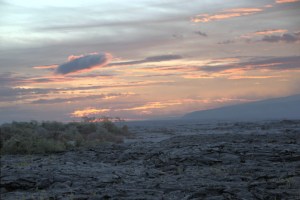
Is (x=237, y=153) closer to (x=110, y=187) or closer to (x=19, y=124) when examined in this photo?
(x=110, y=187)

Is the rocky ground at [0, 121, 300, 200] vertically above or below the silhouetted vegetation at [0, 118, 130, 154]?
below

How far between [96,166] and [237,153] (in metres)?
7.49

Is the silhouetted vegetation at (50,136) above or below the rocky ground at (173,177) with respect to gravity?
above

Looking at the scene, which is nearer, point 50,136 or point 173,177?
point 173,177

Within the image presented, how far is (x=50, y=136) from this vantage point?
42719 millimetres

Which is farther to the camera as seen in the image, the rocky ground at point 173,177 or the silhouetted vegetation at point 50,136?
the silhouetted vegetation at point 50,136

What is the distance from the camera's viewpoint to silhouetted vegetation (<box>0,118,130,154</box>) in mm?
33281

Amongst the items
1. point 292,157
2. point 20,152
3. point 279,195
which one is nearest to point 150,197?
point 279,195

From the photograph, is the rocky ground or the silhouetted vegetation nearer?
the rocky ground

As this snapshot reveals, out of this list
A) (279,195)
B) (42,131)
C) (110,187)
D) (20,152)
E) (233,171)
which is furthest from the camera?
(42,131)

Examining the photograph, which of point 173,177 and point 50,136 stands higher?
point 50,136

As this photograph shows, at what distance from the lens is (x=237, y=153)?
25.5 m

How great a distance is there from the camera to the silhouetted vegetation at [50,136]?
1310 inches

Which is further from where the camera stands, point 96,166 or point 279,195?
point 96,166
